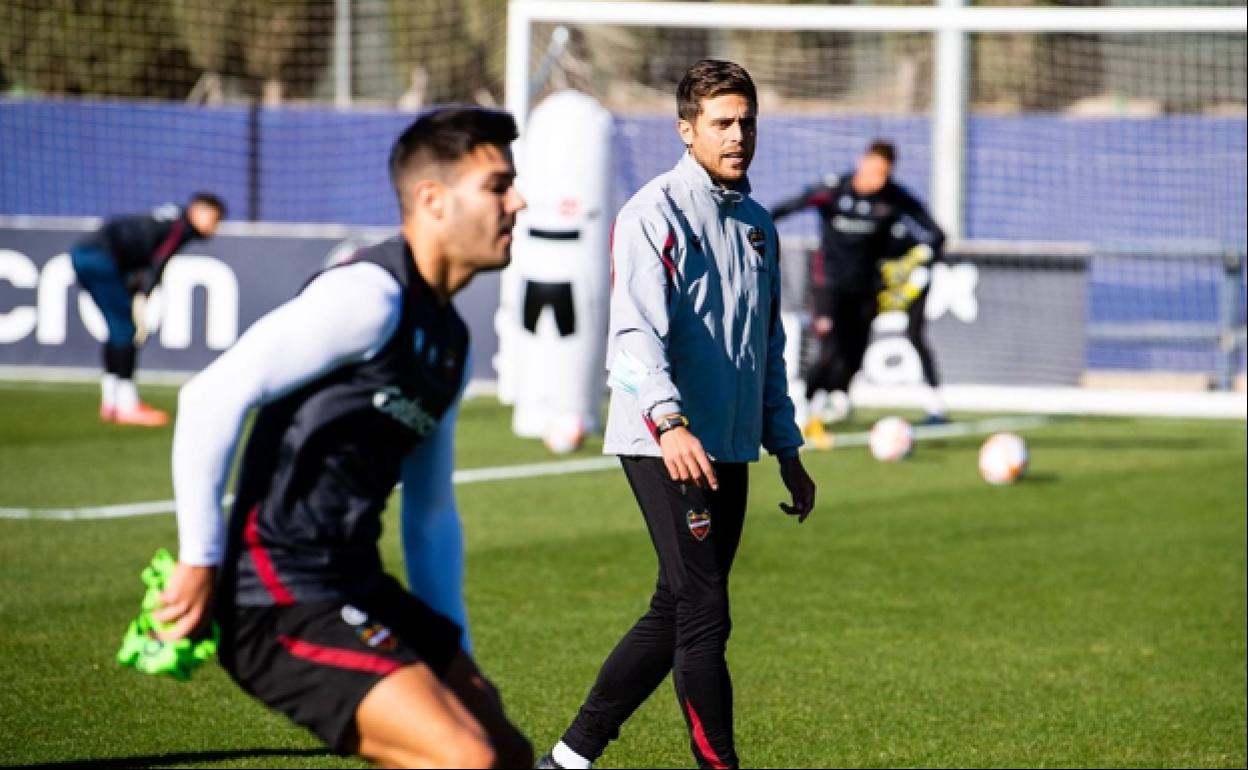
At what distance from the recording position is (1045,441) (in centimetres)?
1625

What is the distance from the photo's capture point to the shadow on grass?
239 inches

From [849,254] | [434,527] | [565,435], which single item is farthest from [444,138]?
[849,254]

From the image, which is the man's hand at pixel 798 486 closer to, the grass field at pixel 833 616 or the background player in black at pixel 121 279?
the grass field at pixel 833 616

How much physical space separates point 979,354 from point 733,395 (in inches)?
533

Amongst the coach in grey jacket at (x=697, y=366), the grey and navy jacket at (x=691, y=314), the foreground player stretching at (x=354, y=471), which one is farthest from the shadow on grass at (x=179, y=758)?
the foreground player stretching at (x=354, y=471)

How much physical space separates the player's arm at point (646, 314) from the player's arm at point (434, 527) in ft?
3.56

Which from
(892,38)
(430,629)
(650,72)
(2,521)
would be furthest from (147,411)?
(892,38)

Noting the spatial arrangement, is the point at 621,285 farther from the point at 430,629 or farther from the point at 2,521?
the point at 2,521

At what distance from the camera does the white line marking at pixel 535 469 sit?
11.4m

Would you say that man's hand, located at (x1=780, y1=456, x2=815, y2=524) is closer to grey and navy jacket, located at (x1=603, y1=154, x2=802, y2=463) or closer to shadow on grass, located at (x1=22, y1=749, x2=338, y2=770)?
grey and navy jacket, located at (x1=603, y1=154, x2=802, y2=463)

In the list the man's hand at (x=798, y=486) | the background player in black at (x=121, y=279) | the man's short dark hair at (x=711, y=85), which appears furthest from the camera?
the background player in black at (x=121, y=279)


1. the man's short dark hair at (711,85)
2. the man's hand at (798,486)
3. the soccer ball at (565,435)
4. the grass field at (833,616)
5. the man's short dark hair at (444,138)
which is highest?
the man's short dark hair at (711,85)

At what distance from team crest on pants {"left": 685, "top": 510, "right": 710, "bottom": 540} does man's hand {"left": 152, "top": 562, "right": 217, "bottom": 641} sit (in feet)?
6.22

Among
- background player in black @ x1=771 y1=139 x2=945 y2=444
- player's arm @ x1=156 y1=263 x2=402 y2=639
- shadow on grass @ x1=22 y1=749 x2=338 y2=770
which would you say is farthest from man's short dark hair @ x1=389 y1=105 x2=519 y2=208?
background player in black @ x1=771 y1=139 x2=945 y2=444
